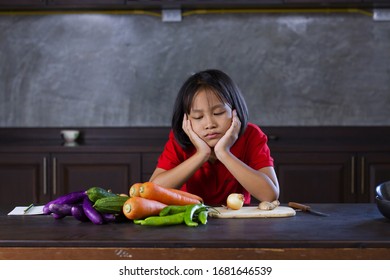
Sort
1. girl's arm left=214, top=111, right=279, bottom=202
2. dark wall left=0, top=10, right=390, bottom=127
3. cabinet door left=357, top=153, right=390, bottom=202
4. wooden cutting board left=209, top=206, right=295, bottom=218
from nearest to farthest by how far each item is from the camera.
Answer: wooden cutting board left=209, top=206, right=295, bottom=218
girl's arm left=214, top=111, right=279, bottom=202
cabinet door left=357, top=153, right=390, bottom=202
dark wall left=0, top=10, right=390, bottom=127

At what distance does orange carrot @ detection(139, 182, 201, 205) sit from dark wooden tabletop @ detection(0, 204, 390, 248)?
11cm

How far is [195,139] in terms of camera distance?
2535 mm

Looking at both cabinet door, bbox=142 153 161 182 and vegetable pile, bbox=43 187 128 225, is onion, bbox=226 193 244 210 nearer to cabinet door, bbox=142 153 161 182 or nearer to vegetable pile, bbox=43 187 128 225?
vegetable pile, bbox=43 187 128 225

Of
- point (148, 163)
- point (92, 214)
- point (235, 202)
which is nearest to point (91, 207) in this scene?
point (92, 214)

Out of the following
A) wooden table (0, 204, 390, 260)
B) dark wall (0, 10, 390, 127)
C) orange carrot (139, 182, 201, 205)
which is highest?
dark wall (0, 10, 390, 127)

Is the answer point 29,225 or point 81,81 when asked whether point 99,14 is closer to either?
point 81,81

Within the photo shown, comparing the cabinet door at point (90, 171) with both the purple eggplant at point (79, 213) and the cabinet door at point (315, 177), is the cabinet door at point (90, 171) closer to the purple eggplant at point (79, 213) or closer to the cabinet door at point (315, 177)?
the cabinet door at point (315, 177)

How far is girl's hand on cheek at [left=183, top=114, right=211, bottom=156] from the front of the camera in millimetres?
2504

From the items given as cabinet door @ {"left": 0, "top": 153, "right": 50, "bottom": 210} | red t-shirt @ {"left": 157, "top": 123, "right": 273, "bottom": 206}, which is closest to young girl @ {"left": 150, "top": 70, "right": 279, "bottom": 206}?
red t-shirt @ {"left": 157, "top": 123, "right": 273, "bottom": 206}

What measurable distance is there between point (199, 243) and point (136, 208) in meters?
0.32

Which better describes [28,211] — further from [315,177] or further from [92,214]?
[315,177]
